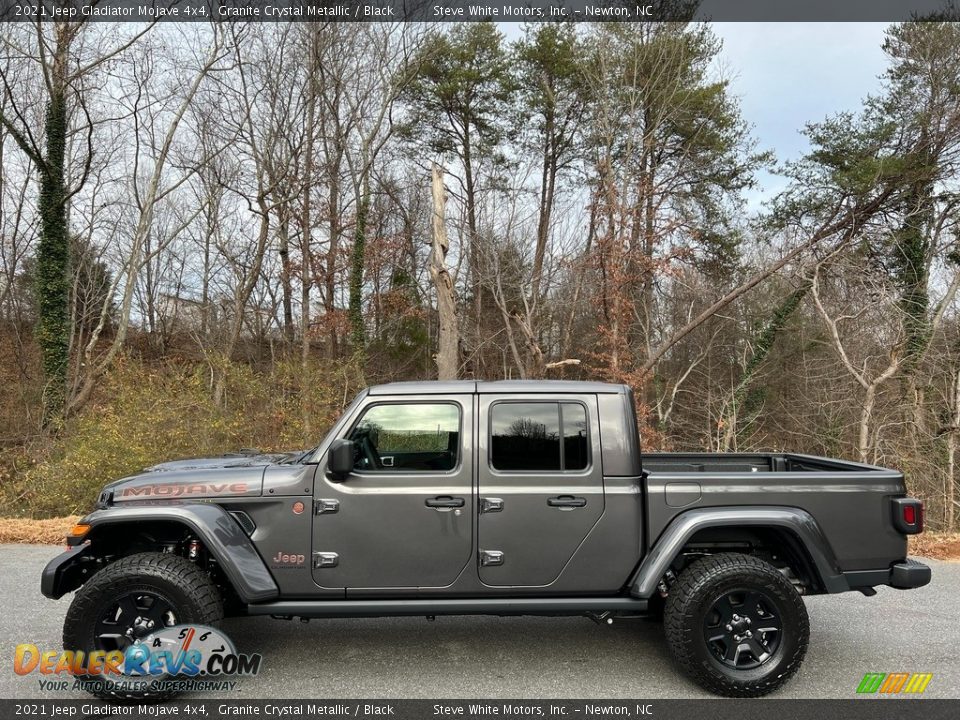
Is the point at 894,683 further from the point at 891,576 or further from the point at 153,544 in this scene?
the point at 153,544

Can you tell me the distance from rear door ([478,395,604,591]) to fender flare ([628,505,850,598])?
0.42 m

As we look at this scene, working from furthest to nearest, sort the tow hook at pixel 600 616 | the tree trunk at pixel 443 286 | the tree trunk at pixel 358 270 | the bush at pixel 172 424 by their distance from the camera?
the tree trunk at pixel 358 270
the tree trunk at pixel 443 286
the bush at pixel 172 424
the tow hook at pixel 600 616

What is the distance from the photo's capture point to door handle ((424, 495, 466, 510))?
3.86 metres

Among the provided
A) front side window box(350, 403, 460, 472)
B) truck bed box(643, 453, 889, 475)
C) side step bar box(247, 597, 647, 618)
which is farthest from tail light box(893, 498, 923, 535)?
front side window box(350, 403, 460, 472)

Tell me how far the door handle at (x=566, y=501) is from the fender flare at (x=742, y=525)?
506mm

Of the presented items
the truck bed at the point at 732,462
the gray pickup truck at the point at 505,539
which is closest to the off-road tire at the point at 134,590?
the gray pickup truck at the point at 505,539

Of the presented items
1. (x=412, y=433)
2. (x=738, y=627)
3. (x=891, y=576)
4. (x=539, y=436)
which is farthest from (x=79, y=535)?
(x=891, y=576)

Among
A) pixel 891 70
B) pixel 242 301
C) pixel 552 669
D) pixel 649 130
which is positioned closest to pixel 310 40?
pixel 242 301

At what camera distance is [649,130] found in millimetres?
17781

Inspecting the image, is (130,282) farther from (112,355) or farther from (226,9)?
(226,9)

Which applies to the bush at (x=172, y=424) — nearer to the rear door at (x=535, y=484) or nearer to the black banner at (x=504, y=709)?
the black banner at (x=504, y=709)

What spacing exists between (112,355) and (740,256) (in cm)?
1820

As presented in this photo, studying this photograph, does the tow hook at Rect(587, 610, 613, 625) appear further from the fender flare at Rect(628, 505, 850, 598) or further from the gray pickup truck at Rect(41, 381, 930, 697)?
the fender flare at Rect(628, 505, 850, 598)

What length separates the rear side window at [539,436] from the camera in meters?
3.99
